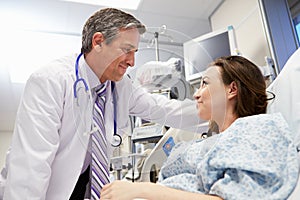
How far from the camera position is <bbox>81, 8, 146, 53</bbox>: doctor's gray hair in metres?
1.06

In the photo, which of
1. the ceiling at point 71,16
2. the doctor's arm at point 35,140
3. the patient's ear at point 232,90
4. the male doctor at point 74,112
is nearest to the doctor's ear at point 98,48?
the male doctor at point 74,112

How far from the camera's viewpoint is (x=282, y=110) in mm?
1166

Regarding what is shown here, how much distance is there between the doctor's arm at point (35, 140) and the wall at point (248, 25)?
143 cm

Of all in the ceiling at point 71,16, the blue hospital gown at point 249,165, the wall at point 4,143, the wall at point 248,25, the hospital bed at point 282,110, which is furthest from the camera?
the wall at point 4,143

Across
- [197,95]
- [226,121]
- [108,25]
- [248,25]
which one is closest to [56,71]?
[108,25]

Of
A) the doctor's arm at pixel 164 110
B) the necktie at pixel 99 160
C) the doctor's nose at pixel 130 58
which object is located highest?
the doctor's nose at pixel 130 58

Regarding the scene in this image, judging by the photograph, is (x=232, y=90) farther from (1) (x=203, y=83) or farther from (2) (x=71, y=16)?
(2) (x=71, y=16)

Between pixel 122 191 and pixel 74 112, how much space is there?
43 centimetres

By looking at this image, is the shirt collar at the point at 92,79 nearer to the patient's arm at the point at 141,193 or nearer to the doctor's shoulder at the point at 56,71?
the doctor's shoulder at the point at 56,71

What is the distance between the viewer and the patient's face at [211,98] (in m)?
1.10

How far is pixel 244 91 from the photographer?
44.1 inches

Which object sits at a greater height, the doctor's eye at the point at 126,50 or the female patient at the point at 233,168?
the doctor's eye at the point at 126,50

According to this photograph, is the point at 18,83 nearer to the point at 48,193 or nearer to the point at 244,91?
the point at 48,193

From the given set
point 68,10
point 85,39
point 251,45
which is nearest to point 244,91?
point 85,39
